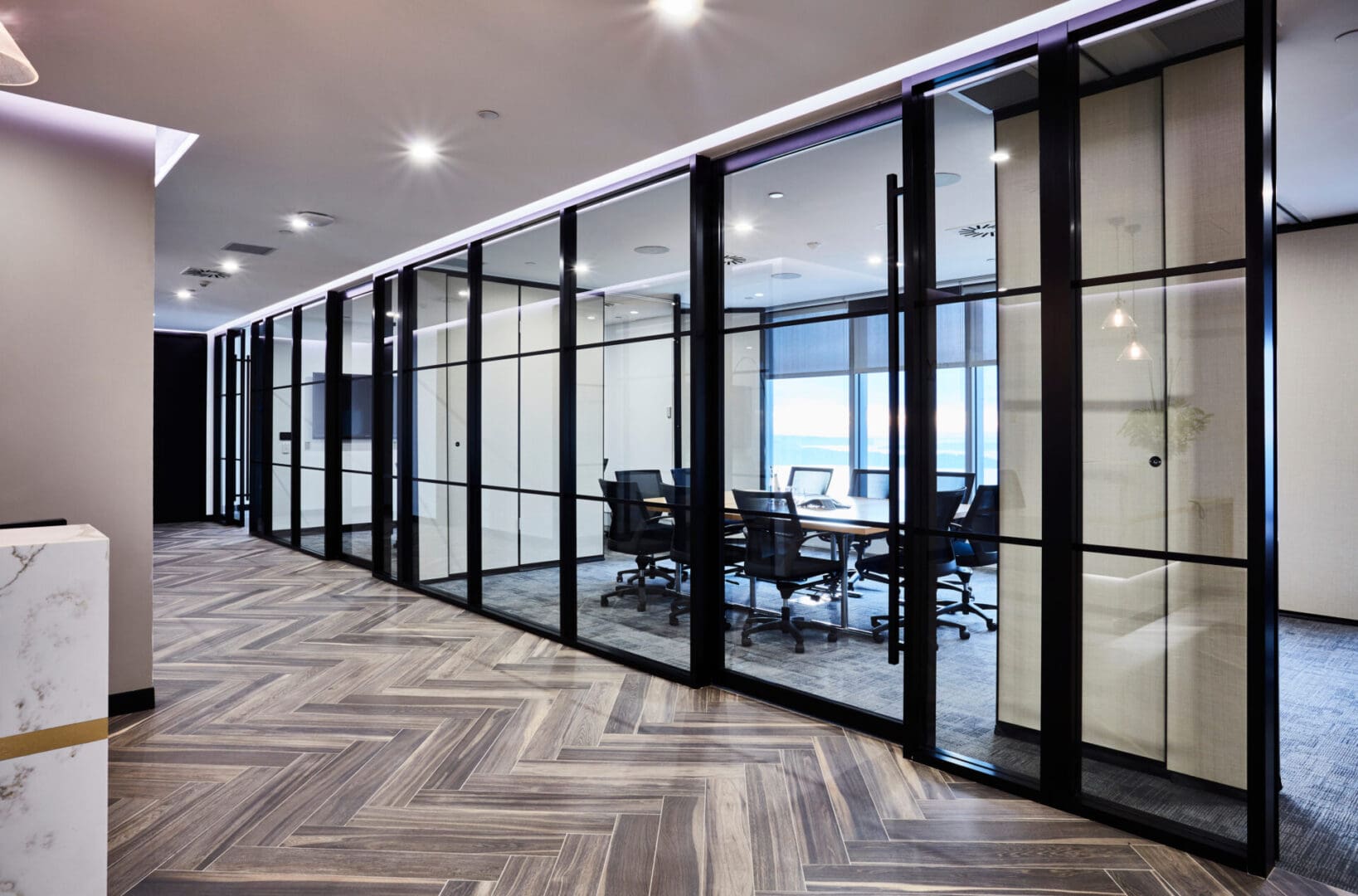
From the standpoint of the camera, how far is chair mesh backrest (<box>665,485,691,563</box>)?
3.99 m

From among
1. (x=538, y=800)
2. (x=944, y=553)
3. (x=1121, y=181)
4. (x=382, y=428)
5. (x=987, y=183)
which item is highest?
(x=987, y=183)

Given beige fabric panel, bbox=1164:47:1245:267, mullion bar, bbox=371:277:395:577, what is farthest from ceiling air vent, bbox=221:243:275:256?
beige fabric panel, bbox=1164:47:1245:267

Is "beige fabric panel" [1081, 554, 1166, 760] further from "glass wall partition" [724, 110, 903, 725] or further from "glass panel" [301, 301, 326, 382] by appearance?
"glass panel" [301, 301, 326, 382]

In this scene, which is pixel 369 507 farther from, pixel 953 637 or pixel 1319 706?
pixel 1319 706

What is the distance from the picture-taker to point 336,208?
4.72 m

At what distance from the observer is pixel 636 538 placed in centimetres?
427

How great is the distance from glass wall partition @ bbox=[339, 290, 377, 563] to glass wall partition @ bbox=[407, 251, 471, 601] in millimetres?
978

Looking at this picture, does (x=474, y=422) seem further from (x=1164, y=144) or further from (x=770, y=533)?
(x=1164, y=144)

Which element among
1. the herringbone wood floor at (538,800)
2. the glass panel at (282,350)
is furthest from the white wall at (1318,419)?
the glass panel at (282,350)

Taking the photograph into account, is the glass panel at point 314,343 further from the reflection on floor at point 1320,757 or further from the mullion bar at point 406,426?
the reflection on floor at point 1320,757

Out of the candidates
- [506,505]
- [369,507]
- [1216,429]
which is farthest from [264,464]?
[1216,429]

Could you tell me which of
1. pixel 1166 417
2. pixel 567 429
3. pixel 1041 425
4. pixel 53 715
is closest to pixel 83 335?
pixel 53 715

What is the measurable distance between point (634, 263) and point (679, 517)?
55.3 inches

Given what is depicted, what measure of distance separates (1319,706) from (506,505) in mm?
4510
